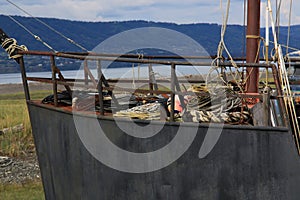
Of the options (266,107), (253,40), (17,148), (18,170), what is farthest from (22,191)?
(266,107)

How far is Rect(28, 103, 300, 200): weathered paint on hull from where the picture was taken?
6.53m

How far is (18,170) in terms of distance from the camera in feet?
47.4

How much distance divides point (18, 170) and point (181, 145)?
8.41 meters

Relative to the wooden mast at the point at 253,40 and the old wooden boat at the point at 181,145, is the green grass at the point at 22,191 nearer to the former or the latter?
the old wooden boat at the point at 181,145

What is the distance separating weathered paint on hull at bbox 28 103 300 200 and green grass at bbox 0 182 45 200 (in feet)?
10.5

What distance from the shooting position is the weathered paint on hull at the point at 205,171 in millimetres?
6531

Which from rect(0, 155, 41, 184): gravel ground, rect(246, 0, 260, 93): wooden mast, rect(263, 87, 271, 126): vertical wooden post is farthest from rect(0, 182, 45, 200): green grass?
rect(263, 87, 271, 126): vertical wooden post

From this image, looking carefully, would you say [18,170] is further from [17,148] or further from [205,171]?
[205,171]

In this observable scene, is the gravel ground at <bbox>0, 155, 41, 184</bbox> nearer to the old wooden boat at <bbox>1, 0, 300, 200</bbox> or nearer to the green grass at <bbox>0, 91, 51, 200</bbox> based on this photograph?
the green grass at <bbox>0, 91, 51, 200</bbox>

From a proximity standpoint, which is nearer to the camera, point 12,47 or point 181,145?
point 181,145

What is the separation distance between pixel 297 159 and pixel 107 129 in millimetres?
2572

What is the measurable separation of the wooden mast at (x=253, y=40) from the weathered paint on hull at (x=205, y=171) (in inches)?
73.8

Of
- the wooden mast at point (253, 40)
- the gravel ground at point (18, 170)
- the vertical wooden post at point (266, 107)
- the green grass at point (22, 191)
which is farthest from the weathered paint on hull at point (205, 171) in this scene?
the gravel ground at point (18, 170)

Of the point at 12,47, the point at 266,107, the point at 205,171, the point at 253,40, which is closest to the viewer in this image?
the point at 266,107
